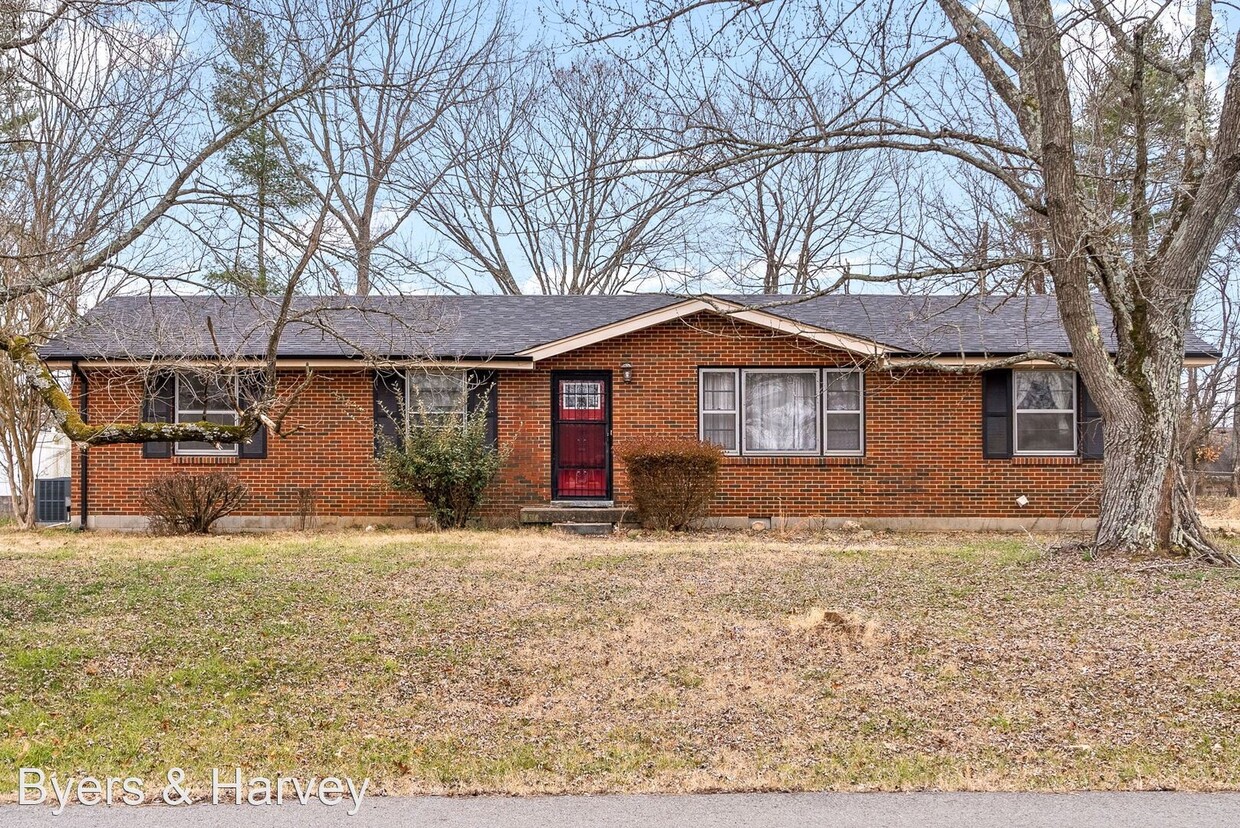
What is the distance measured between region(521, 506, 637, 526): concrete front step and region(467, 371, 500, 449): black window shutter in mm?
1335

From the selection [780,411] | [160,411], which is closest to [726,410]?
[780,411]

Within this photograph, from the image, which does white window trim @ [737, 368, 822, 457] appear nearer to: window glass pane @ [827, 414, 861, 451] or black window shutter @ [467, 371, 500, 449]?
window glass pane @ [827, 414, 861, 451]

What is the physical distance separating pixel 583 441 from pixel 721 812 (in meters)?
12.2

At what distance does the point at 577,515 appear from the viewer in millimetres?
16219

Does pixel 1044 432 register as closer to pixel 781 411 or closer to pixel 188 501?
pixel 781 411

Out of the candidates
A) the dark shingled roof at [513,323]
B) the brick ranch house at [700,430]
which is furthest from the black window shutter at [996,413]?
the dark shingled roof at [513,323]

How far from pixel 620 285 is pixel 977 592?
794 inches

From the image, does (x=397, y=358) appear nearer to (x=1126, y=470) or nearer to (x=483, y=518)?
(x=483, y=518)

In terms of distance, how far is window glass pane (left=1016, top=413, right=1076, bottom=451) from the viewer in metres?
16.9

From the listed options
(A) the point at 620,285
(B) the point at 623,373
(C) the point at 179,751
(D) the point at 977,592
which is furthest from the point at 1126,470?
(A) the point at 620,285

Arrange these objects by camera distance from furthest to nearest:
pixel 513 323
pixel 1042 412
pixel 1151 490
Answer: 1. pixel 513 323
2. pixel 1042 412
3. pixel 1151 490

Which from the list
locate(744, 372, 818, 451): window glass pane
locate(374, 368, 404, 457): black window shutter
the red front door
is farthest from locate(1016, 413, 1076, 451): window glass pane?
locate(374, 368, 404, 457): black window shutter

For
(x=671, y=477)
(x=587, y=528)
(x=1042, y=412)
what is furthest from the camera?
(x=1042, y=412)

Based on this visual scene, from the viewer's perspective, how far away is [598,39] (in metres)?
9.60
